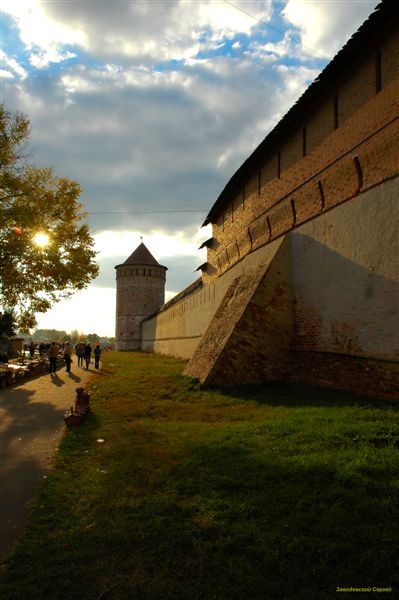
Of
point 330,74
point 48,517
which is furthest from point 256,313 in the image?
point 48,517

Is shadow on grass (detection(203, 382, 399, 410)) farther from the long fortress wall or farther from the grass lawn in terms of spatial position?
the grass lawn

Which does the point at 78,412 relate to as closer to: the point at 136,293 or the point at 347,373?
the point at 347,373

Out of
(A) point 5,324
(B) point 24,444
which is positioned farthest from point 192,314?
(B) point 24,444

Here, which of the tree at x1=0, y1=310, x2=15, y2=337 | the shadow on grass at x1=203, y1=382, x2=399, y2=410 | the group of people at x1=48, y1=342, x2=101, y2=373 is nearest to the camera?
the shadow on grass at x1=203, y1=382, x2=399, y2=410

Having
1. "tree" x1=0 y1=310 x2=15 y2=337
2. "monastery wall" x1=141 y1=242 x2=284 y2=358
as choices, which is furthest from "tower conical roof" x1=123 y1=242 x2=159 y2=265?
"tree" x1=0 y1=310 x2=15 y2=337

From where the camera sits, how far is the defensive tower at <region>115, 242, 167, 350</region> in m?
46.3

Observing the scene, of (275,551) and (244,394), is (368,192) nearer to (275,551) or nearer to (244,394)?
(244,394)

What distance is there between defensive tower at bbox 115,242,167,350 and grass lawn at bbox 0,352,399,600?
40.4 metres

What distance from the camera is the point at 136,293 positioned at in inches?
1821

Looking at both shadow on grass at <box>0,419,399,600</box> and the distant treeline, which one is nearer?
shadow on grass at <box>0,419,399,600</box>

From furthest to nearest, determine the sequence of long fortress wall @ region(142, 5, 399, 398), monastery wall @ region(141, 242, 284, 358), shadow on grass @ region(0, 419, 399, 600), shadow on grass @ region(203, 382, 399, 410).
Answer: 1. monastery wall @ region(141, 242, 284, 358)
2. long fortress wall @ region(142, 5, 399, 398)
3. shadow on grass @ region(203, 382, 399, 410)
4. shadow on grass @ region(0, 419, 399, 600)

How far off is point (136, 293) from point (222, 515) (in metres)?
43.4

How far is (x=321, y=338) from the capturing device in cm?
964

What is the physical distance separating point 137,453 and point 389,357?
4.67 m
